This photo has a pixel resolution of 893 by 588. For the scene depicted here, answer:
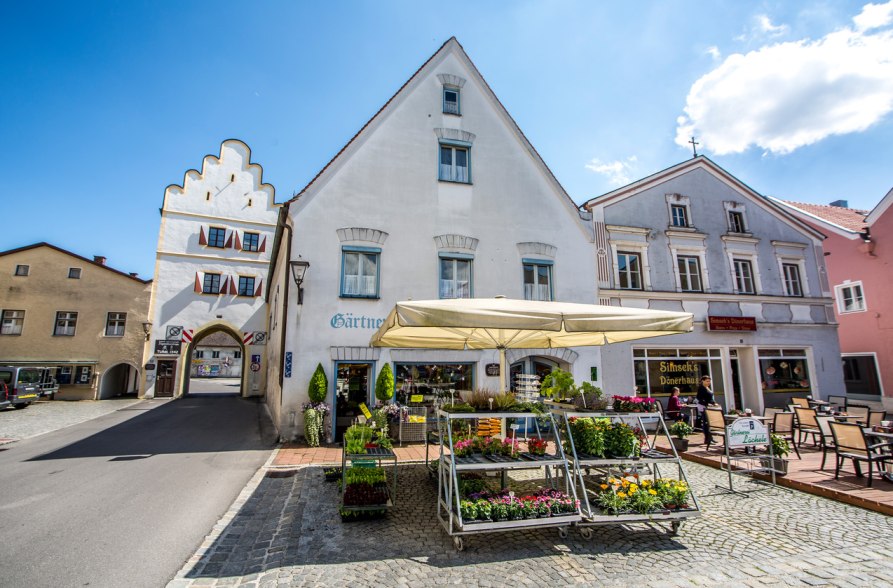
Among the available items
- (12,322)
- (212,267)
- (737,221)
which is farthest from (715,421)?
(12,322)

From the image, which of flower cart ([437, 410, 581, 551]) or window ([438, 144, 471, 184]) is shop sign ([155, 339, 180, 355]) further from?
flower cart ([437, 410, 581, 551])

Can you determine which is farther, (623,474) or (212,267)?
(212,267)

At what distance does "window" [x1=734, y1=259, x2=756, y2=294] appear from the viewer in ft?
51.6

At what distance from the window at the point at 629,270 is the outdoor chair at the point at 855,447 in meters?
7.58

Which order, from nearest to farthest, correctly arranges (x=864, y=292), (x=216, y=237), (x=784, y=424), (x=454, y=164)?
(x=784, y=424) → (x=454, y=164) → (x=864, y=292) → (x=216, y=237)

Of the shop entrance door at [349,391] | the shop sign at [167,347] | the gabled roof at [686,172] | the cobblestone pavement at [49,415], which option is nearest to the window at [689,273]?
the gabled roof at [686,172]

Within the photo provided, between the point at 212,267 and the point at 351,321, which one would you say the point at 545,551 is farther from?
the point at 212,267

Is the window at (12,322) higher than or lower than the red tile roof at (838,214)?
lower

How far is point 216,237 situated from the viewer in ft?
82.5

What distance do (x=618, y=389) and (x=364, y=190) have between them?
10217 millimetres

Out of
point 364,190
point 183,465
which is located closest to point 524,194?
point 364,190

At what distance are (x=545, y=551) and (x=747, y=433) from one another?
16.4ft

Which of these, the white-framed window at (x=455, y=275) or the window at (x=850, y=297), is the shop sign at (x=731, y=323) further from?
the white-framed window at (x=455, y=275)

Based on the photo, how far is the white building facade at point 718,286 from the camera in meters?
14.4
